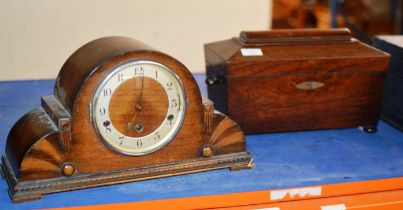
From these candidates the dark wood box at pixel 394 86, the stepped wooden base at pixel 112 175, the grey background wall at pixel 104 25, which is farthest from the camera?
the grey background wall at pixel 104 25

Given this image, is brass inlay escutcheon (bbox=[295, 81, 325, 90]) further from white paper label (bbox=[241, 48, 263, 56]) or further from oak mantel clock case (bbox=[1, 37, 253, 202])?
oak mantel clock case (bbox=[1, 37, 253, 202])

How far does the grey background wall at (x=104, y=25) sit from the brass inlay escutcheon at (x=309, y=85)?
72 cm

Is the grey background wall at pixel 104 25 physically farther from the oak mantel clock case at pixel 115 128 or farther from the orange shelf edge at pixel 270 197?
the orange shelf edge at pixel 270 197

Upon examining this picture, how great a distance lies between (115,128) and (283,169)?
1.21 feet

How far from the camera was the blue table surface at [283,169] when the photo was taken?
3.24 feet

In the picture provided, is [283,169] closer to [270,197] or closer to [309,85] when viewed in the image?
[270,197]

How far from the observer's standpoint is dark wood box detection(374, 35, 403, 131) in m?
1.35

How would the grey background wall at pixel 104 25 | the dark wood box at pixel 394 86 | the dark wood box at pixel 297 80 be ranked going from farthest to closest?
the grey background wall at pixel 104 25
the dark wood box at pixel 394 86
the dark wood box at pixel 297 80

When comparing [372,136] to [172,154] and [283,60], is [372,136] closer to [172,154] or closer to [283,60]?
[283,60]

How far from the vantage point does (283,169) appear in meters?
1.11

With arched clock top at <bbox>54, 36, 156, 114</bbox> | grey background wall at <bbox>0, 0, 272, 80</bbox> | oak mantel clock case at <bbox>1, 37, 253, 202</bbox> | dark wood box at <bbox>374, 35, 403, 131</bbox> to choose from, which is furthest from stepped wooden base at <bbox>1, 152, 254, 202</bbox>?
grey background wall at <bbox>0, 0, 272, 80</bbox>

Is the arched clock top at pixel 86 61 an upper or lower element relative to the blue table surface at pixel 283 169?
upper

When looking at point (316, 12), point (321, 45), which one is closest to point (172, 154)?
point (321, 45)

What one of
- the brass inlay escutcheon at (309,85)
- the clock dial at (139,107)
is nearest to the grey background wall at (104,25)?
the brass inlay escutcheon at (309,85)
